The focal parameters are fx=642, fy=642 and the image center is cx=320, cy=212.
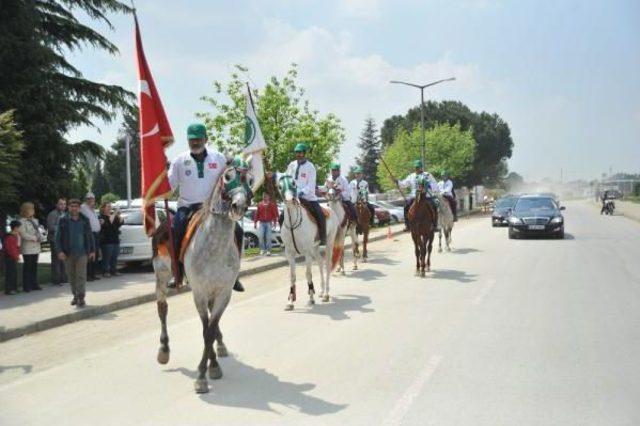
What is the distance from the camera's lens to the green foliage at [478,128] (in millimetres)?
81062

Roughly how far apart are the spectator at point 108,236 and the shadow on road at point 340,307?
287 inches

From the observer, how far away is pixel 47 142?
18.3 metres

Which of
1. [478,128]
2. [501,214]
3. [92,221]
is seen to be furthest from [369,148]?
[92,221]

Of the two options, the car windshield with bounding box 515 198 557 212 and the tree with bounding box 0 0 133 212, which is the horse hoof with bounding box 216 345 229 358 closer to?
the tree with bounding box 0 0 133 212

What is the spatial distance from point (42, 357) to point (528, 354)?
244 inches

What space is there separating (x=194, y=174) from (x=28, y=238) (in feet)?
26.7

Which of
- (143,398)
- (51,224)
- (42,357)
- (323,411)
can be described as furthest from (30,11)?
(323,411)

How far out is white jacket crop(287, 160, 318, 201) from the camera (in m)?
12.0

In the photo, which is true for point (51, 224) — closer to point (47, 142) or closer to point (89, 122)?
point (47, 142)

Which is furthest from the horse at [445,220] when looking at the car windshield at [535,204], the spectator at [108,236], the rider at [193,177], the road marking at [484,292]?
the rider at [193,177]

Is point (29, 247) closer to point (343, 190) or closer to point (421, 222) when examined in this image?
point (343, 190)

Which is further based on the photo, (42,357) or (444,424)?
(42,357)

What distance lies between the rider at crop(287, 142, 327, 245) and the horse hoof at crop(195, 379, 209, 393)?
5.84 metres

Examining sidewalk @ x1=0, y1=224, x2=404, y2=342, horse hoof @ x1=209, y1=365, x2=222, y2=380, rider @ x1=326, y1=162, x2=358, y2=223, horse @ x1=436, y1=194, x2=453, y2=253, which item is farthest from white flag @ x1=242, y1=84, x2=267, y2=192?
horse @ x1=436, y1=194, x2=453, y2=253
